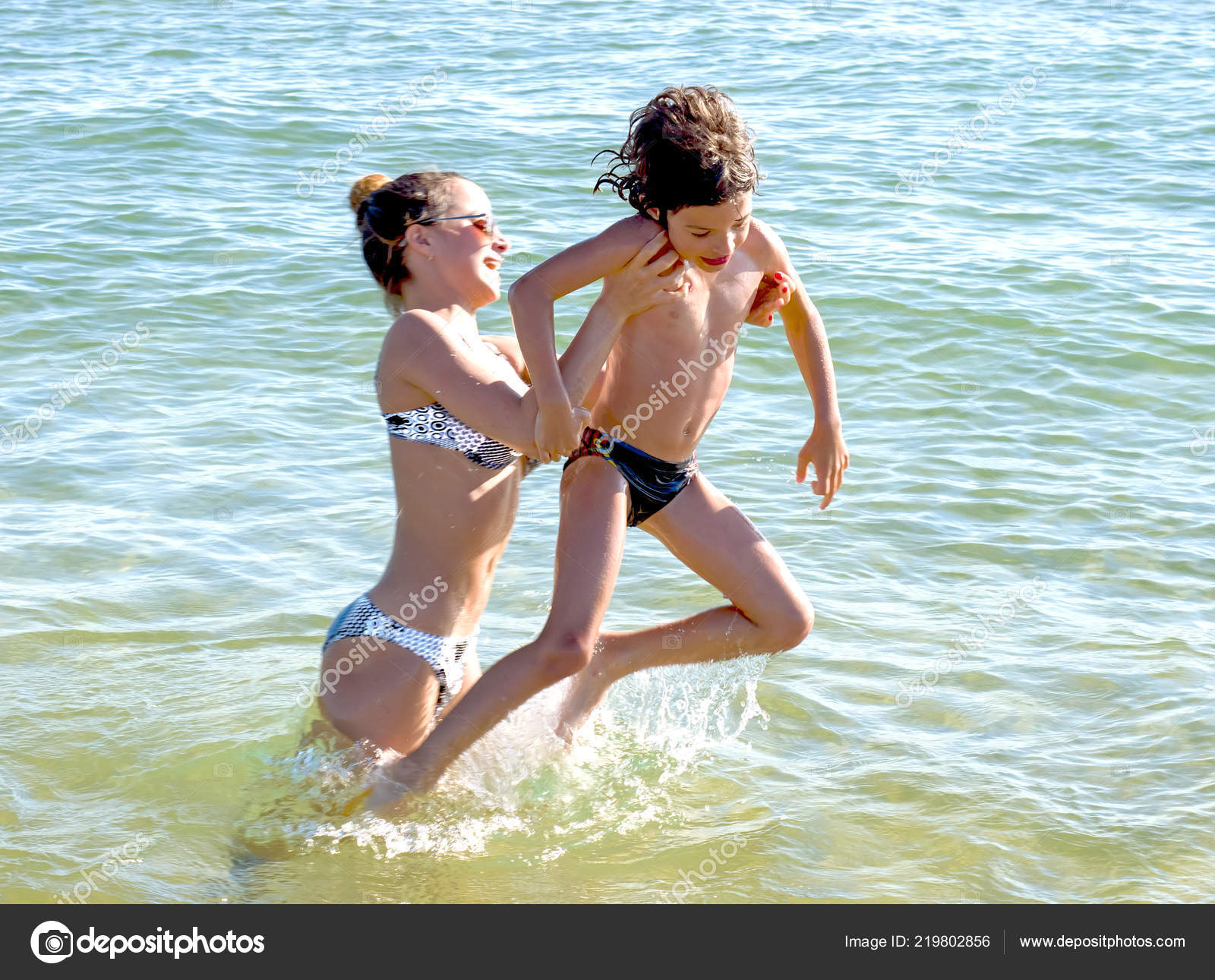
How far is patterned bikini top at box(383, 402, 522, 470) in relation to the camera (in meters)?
3.62

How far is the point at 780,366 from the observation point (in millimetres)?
7887

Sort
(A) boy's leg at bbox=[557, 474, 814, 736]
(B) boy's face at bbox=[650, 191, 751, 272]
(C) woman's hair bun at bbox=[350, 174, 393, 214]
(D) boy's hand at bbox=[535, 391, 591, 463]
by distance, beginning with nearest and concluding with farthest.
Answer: (D) boy's hand at bbox=[535, 391, 591, 463], (B) boy's face at bbox=[650, 191, 751, 272], (C) woman's hair bun at bbox=[350, 174, 393, 214], (A) boy's leg at bbox=[557, 474, 814, 736]

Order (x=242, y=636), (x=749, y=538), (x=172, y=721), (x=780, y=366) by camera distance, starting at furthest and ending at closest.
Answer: (x=780, y=366), (x=242, y=636), (x=172, y=721), (x=749, y=538)

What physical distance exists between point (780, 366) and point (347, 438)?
2636mm

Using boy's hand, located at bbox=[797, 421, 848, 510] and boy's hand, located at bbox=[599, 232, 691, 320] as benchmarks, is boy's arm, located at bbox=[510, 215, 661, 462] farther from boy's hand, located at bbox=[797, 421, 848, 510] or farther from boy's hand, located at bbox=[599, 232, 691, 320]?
boy's hand, located at bbox=[797, 421, 848, 510]

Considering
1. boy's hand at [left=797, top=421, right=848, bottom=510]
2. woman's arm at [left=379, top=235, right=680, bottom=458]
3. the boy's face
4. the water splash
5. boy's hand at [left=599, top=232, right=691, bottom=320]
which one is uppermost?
the boy's face

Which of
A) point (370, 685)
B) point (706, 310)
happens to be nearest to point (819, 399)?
point (706, 310)

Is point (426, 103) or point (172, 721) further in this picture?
point (426, 103)
